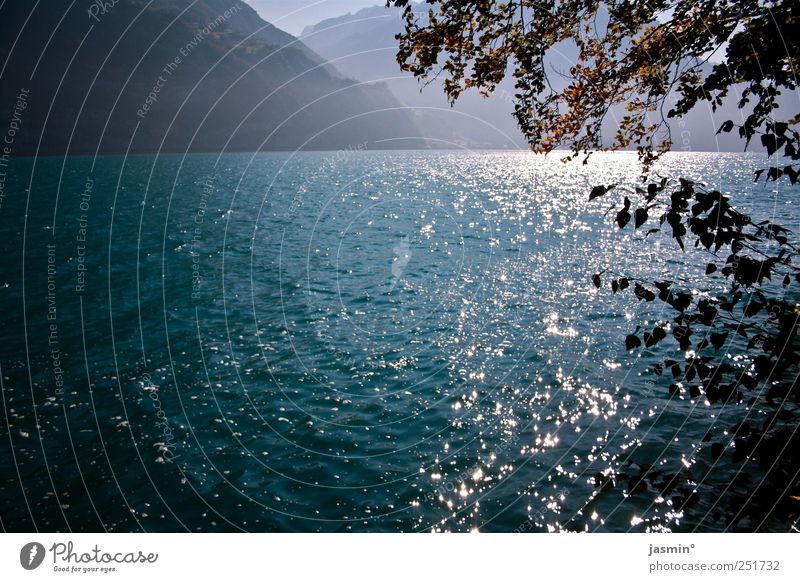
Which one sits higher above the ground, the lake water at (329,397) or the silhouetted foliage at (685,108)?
the silhouetted foliage at (685,108)

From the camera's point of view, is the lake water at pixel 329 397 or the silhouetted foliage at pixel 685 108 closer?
the silhouetted foliage at pixel 685 108

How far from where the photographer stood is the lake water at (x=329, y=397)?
10.1 metres

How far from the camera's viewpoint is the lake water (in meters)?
10.1

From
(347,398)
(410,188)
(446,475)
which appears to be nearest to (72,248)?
(347,398)

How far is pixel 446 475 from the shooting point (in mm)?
11227

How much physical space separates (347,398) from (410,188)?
9201 cm

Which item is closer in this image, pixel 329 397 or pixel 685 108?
pixel 685 108

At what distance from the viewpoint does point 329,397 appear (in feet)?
49.0

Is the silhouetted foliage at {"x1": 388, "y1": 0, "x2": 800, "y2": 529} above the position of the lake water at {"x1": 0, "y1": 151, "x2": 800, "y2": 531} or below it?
above

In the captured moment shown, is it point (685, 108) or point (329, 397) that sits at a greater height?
point (685, 108)

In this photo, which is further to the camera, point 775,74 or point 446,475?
point 446,475

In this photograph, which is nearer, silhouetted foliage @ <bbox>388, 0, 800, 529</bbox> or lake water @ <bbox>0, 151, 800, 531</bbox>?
silhouetted foliage @ <bbox>388, 0, 800, 529</bbox>
